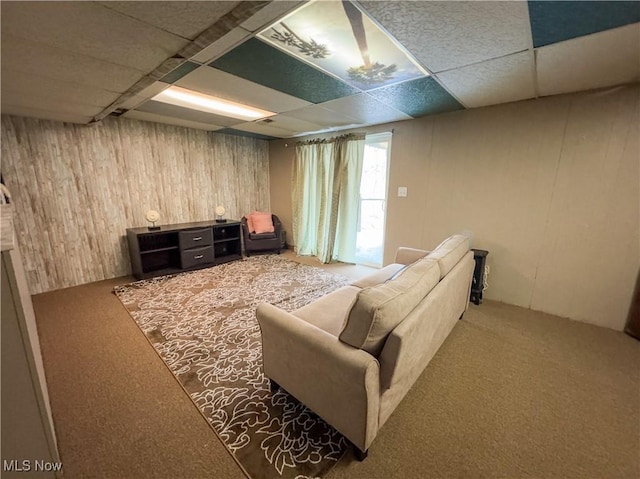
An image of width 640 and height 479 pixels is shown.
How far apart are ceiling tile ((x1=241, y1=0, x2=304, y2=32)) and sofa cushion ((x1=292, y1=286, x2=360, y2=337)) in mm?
1621

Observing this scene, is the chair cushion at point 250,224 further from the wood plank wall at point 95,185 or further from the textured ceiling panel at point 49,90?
the textured ceiling panel at point 49,90

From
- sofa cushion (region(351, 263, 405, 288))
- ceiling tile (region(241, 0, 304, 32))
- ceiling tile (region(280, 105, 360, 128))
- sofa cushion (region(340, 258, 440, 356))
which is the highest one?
ceiling tile (region(280, 105, 360, 128))

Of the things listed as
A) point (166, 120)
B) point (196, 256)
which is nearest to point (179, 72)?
point (166, 120)

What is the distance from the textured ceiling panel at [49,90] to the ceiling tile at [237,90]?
72 cm

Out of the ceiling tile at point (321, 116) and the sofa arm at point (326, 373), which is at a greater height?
the ceiling tile at point (321, 116)

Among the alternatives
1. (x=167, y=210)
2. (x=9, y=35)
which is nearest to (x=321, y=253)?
(x=167, y=210)

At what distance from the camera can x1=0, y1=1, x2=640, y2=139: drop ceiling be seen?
1.23 meters

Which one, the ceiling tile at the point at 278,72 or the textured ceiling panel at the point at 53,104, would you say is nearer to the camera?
the ceiling tile at the point at 278,72

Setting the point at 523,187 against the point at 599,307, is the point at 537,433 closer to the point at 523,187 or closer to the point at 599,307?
the point at 599,307

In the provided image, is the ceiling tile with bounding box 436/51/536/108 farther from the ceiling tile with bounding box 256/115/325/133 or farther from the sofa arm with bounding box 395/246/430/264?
the ceiling tile with bounding box 256/115/325/133

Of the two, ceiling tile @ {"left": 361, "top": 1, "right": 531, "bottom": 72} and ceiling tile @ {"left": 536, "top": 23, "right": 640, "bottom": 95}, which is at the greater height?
ceiling tile @ {"left": 536, "top": 23, "right": 640, "bottom": 95}

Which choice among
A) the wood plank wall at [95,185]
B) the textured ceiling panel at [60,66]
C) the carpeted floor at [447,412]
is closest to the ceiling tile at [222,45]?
the textured ceiling panel at [60,66]

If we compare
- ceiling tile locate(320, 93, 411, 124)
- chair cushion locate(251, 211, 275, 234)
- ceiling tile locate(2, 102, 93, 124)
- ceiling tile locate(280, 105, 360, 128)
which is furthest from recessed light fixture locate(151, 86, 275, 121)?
chair cushion locate(251, 211, 275, 234)

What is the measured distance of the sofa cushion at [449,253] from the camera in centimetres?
182
